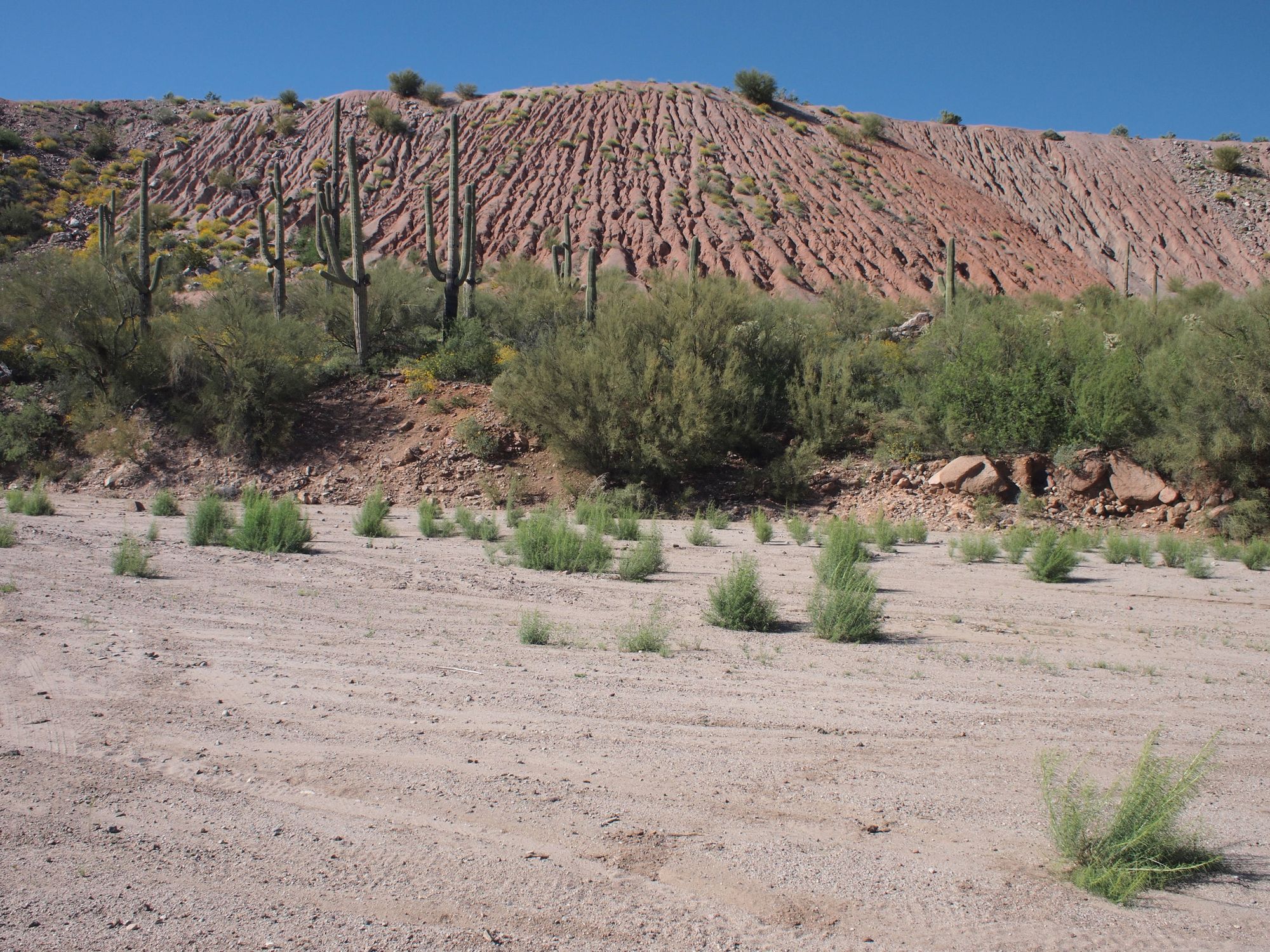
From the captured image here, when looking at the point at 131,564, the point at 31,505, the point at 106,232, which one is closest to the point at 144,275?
the point at 106,232

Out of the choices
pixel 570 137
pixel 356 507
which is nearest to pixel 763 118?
pixel 570 137

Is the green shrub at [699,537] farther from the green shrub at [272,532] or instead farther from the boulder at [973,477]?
the boulder at [973,477]

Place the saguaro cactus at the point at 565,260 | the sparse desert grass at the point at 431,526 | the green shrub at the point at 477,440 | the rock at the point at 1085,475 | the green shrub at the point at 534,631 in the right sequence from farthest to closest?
the saguaro cactus at the point at 565,260 → the green shrub at the point at 477,440 → the rock at the point at 1085,475 → the sparse desert grass at the point at 431,526 → the green shrub at the point at 534,631

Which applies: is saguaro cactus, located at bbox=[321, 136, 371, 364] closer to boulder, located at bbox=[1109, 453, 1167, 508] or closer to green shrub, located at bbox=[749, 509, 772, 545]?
green shrub, located at bbox=[749, 509, 772, 545]

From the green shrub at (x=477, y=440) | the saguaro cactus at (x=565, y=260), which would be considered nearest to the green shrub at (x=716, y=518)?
the green shrub at (x=477, y=440)

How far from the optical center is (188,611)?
28.1 feet

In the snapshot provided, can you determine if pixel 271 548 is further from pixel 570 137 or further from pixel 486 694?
pixel 570 137

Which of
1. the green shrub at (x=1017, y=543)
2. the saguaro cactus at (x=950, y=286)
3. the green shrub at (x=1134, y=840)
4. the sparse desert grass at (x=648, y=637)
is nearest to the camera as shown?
the green shrub at (x=1134, y=840)

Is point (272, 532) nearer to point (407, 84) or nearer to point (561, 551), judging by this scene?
point (561, 551)

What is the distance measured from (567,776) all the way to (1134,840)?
2.64 m

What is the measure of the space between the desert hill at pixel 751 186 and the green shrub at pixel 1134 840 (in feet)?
146

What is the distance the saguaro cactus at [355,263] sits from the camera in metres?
25.9

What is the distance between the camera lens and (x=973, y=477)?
19.9m

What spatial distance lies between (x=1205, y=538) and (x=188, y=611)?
57.0ft
